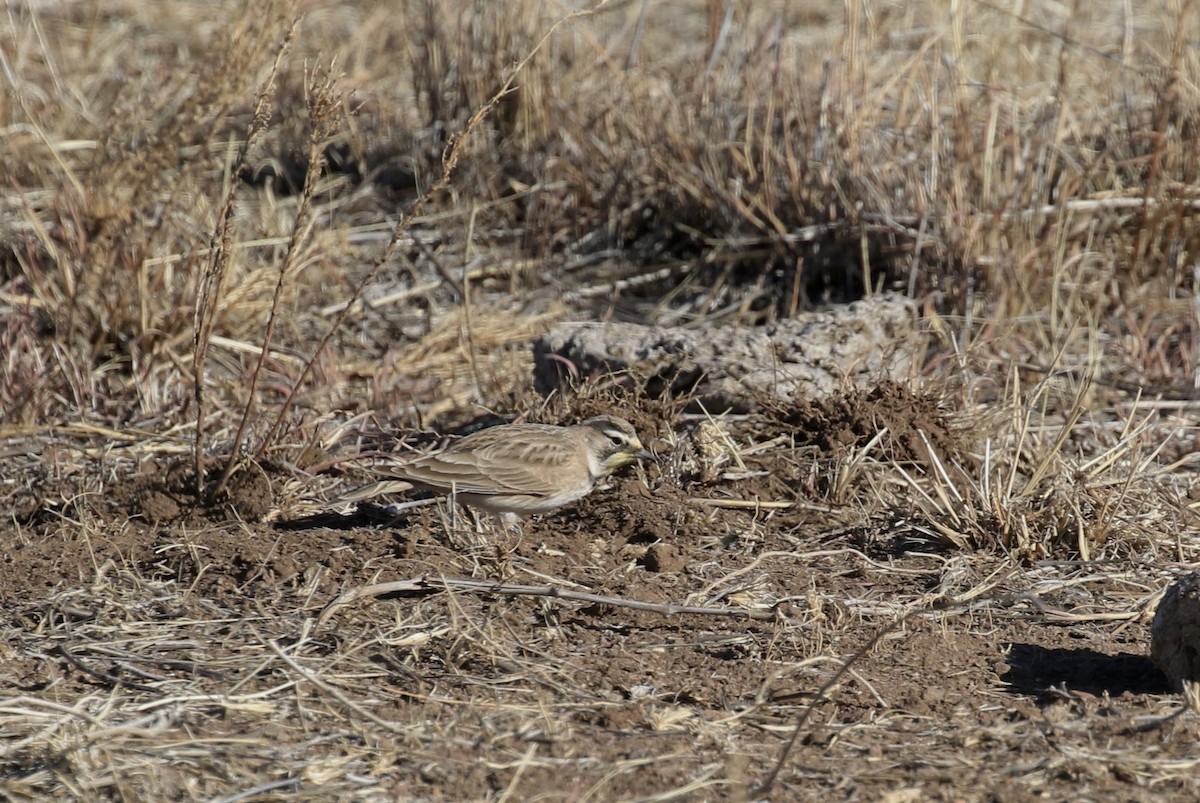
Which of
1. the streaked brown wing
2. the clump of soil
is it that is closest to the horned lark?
the streaked brown wing

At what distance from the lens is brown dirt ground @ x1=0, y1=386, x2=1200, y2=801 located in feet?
11.5

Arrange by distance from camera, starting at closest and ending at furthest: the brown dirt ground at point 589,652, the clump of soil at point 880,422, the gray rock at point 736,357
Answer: the brown dirt ground at point 589,652 → the clump of soil at point 880,422 → the gray rock at point 736,357

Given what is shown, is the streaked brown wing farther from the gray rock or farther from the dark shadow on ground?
the dark shadow on ground

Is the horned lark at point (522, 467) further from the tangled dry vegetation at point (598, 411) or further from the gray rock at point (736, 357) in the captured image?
the gray rock at point (736, 357)

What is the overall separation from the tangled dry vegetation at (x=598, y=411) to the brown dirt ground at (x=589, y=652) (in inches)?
0.6

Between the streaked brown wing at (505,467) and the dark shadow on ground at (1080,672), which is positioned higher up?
the streaked brown wing at (505,467)

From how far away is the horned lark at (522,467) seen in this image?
5195 millimetres

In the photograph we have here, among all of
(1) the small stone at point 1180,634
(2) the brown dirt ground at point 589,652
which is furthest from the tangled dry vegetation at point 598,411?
(1) the small stone at point 1180,634

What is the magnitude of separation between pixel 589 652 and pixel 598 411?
1.81m

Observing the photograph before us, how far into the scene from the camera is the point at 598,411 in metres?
5.96

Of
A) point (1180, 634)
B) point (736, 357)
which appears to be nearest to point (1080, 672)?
point (1180, 634)

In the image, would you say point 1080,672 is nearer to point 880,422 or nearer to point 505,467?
point 880,422

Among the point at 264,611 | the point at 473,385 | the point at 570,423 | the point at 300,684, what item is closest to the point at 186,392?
the point at 473,385

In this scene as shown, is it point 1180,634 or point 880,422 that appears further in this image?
point 880,422
